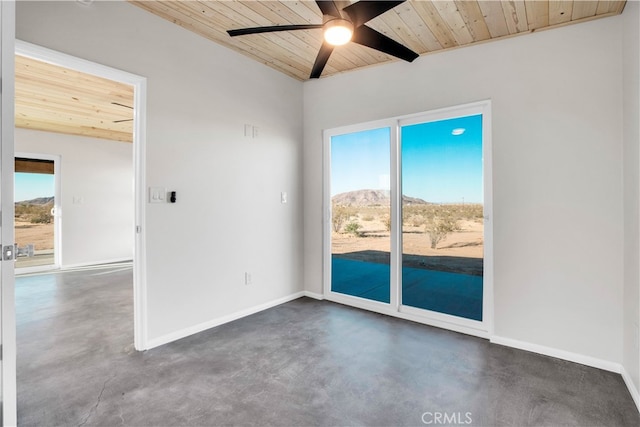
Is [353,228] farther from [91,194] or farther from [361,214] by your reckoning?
[91,194]

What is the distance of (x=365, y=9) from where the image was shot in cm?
197

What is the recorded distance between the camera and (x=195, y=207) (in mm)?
3023

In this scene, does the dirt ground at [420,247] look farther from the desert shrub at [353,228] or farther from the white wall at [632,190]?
the white wall at [632,190]

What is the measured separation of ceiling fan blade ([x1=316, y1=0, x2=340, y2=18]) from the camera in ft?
6.25

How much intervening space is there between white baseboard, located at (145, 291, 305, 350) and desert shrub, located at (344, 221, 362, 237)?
107 centimetres

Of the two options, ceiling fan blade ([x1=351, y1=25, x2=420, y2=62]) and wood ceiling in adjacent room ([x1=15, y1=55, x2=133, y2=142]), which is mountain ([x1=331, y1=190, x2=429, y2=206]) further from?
wood ceiling in adjacent room ([x1=15, y1=55, x2=133, y2=142])

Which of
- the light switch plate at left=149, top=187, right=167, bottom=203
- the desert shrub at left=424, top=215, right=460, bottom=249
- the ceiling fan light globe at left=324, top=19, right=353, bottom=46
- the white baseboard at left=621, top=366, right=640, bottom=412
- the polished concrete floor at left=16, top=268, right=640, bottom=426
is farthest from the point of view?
the desert shrub at left=424, top=215, right=460, bottom=249

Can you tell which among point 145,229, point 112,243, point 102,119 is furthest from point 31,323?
point 112,243

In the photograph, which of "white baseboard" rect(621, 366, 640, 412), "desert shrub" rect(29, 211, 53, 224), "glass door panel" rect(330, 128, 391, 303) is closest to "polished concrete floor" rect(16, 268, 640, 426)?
"white baseboard" rect(621, 366, 640, 412)

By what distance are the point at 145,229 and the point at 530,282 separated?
10.7ft

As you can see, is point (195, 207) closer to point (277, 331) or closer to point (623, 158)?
point (277, 331)

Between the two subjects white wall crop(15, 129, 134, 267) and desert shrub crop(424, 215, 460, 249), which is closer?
desert shrub crop(424, 215, 460, 249)

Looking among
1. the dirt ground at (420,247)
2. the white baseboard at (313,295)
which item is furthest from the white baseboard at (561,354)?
the white baseboard at (313,295)

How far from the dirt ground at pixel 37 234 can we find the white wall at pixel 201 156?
200 inches
